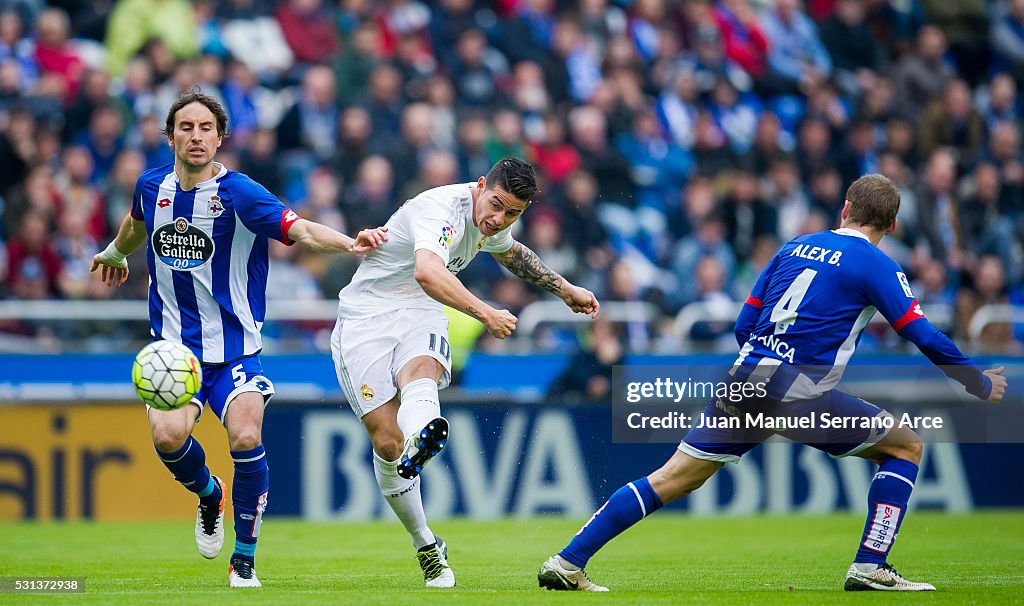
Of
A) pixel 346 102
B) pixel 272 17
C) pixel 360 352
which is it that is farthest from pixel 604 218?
pixel 360 352

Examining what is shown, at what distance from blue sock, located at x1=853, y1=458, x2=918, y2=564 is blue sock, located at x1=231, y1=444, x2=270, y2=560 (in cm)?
343

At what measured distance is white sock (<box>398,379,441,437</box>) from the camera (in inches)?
301

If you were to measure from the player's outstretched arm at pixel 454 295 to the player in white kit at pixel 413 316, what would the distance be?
0.5 inches

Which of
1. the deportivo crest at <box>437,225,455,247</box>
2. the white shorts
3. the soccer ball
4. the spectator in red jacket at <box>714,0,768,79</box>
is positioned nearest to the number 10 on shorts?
the white shorts

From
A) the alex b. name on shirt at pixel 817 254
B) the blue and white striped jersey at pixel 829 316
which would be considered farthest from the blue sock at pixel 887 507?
the alex b. name on shirt at pixel 817 254

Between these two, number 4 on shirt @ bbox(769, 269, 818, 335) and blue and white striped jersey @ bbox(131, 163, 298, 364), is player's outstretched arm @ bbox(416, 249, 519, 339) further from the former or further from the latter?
number 4 on shirt @ bbox(769, 269, 818, 335)

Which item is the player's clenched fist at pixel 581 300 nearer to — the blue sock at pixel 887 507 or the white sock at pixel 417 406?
the white sock at pixel 417 406

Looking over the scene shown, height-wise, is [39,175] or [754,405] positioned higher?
[39,175]

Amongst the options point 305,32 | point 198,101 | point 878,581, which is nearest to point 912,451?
point 878,581

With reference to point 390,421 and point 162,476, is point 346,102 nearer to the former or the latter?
point 162,476

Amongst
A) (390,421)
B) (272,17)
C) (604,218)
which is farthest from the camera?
(272,17)

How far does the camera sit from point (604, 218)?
657 inches

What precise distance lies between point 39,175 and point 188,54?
2.81 metres

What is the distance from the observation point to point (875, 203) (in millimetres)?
7742
